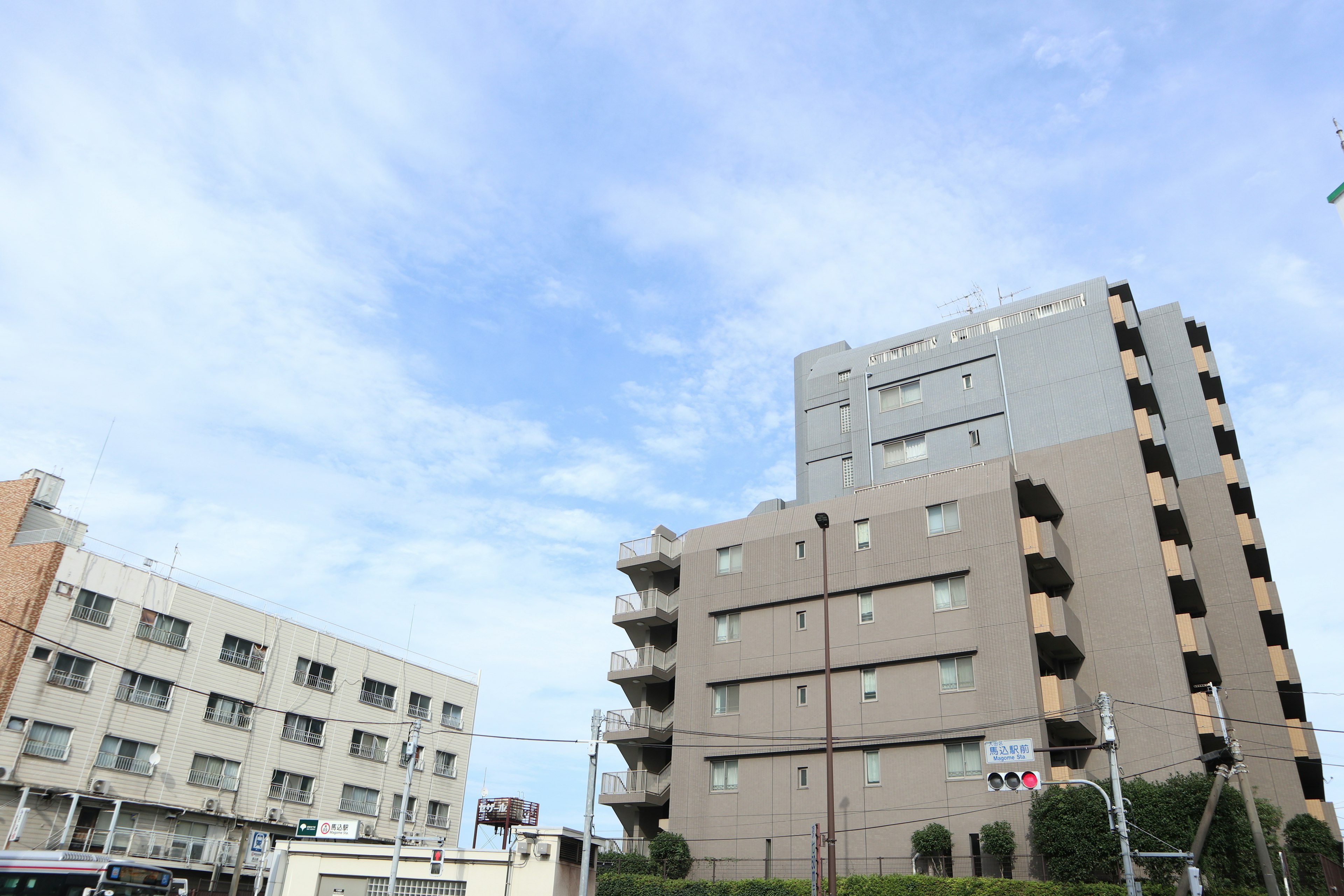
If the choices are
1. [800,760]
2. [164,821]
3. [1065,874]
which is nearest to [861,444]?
[800,760]

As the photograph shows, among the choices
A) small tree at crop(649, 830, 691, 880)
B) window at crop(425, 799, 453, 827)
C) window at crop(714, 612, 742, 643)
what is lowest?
small tree at crop(649, 830, 691, 880)

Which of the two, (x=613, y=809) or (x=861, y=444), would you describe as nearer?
(x=613, y=809)

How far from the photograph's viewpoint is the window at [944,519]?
4244cm

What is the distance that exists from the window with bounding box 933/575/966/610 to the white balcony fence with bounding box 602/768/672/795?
662 inches

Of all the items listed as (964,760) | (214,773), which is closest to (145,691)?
(214,773)

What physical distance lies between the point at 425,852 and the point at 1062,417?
118 ft

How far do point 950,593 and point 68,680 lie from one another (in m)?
40.4

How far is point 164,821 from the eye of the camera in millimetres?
44125

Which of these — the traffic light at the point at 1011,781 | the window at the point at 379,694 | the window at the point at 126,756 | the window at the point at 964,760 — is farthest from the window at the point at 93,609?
the traffic light at the point at 1011,781

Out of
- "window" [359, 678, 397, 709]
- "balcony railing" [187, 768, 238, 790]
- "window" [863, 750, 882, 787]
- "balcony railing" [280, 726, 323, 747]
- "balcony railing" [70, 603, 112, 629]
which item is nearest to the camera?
"window" [863, 750, 882, 787]

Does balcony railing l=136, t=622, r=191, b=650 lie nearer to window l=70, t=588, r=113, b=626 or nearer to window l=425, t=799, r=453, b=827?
window l=70, t=588, r=113, b=626

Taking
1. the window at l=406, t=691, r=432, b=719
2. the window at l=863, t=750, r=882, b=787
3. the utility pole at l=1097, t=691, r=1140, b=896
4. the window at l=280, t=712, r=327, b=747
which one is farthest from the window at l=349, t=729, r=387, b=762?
the utility pole at l=1097, t=691, r=1140, b=896

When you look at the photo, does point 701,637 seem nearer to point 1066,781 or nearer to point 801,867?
point 801,867

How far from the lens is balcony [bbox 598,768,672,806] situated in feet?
156
